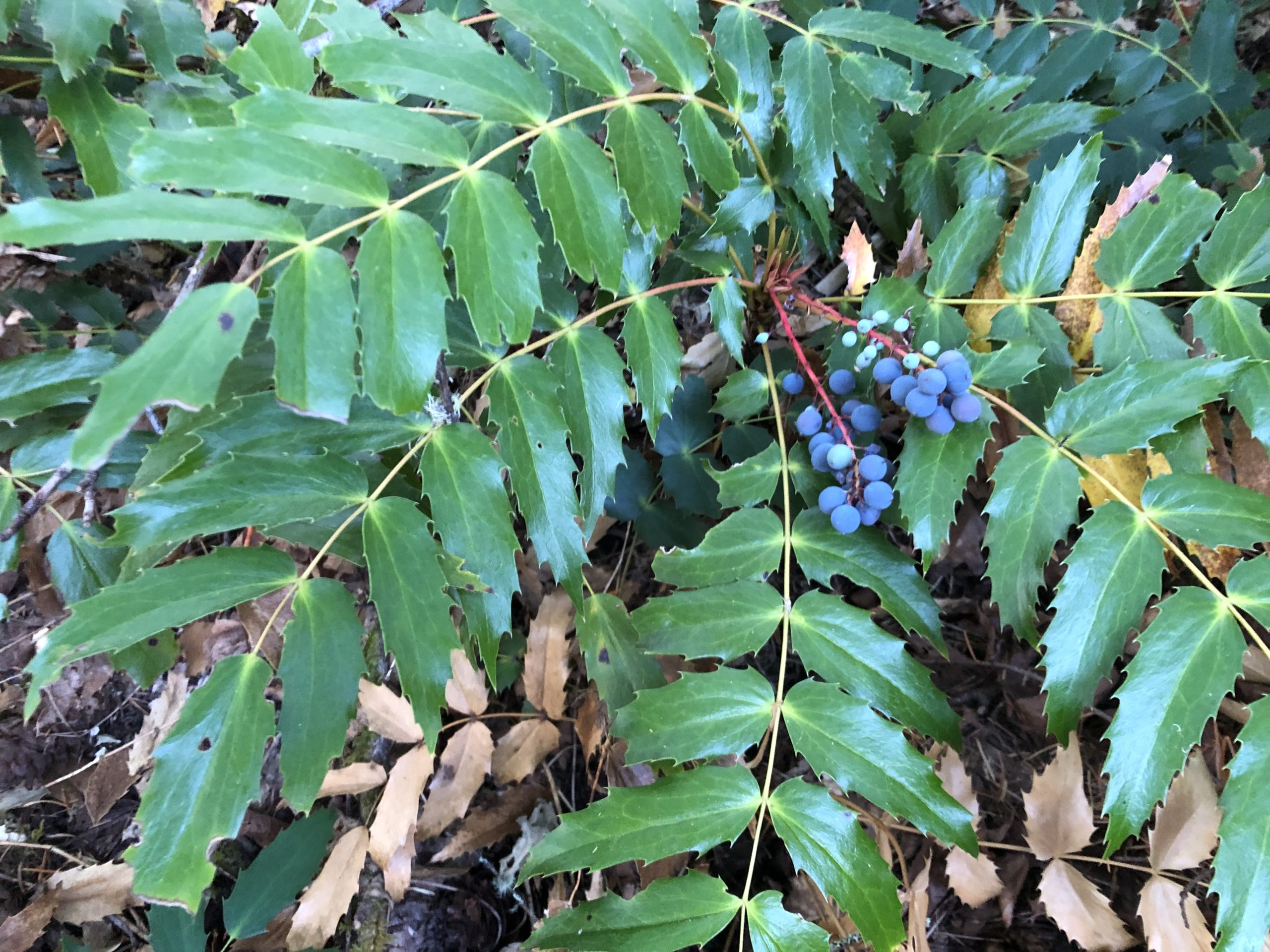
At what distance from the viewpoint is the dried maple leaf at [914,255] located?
5.19ft

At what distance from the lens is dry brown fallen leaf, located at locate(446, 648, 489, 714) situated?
5.52 ft

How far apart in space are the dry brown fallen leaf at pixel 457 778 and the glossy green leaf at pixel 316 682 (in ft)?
2.39

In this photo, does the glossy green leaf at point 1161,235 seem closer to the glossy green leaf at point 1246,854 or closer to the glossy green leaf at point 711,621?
the glossy green leaf at point 1246,854

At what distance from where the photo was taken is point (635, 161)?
1.03 m

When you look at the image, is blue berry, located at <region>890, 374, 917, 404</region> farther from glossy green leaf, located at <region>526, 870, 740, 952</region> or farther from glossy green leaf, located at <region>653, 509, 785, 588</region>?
glossy green leaf, located at <region>526, 870, 740, 952</region>

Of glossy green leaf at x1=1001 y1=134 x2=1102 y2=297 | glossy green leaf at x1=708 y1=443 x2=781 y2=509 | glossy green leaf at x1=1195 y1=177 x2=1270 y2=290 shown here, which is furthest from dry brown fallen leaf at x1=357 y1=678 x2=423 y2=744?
glossy green leaf at x1=1195 y1=177 x2=1270 y2=290

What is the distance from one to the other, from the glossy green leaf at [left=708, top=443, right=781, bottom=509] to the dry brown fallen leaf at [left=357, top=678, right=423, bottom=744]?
2.95ft

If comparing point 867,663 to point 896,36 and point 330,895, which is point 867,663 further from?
point 330,895

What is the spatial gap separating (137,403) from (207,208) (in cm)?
24

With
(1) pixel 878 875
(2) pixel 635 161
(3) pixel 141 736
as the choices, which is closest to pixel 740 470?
(2) pixel 635 161

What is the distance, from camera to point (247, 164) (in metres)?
0.76

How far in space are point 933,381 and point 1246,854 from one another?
743mm

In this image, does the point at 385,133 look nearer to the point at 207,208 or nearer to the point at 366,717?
the point at 207,208

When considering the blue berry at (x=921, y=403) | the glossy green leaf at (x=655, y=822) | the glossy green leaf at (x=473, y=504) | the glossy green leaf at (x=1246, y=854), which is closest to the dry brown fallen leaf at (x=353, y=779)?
the glossy green leaf at (x=655, y=822)
